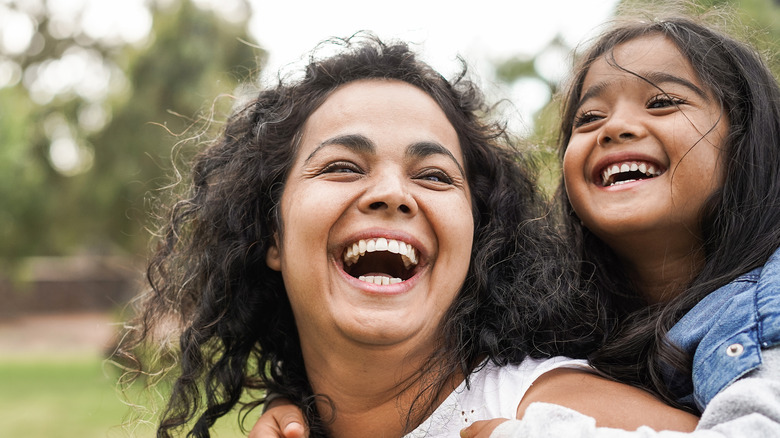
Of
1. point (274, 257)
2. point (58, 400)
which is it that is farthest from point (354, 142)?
point (58, 400)

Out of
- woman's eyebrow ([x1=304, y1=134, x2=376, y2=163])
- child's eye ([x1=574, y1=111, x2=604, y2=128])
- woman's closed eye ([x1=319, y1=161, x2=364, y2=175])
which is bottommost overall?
woman's closed eye ([x1=319, y1=161, x2=364, y2=175])

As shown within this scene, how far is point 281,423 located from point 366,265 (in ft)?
2.07

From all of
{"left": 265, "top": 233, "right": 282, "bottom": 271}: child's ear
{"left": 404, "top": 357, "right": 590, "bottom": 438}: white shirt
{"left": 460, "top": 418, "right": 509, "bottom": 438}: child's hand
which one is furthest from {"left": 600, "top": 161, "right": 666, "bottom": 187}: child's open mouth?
{"left": 265, "top": 233, "right": 282, "bottom": 271}: child's ear

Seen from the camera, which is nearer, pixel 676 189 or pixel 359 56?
pixel 676 189

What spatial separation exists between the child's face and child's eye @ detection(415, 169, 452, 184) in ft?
1.57

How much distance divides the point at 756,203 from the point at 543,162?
1.06 metres

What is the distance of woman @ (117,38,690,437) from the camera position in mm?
2475

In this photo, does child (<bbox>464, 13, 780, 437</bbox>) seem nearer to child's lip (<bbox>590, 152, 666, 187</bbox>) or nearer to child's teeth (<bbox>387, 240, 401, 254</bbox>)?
child's lip (<bbox>590, 152, 666, 187</bbox>)

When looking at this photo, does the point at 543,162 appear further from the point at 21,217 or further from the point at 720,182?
the point at 21,217

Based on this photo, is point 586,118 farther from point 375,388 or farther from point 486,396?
point 375,388

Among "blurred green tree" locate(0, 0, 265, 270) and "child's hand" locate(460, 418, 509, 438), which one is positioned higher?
"blurred green tree" locate(0, 0, 265, 270)

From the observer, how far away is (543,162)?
3.41 metres

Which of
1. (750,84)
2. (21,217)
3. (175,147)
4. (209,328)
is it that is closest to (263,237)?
(209,328)

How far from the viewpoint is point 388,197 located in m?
2.45
